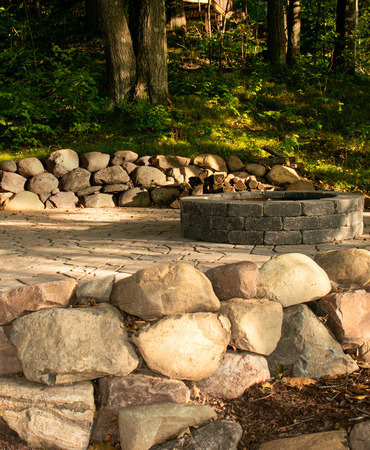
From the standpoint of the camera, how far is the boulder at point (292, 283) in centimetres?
339

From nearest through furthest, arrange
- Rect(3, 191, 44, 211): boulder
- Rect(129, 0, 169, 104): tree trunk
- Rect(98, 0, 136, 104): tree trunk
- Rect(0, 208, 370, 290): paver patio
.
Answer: Rect(0, 208, 370, 290): paver patio → Rect(3, 191, 44, 211): boulder → Rect(98, 0, 136, 104): tree trunk → Rect(129, 0, 169, 104): tree trunk

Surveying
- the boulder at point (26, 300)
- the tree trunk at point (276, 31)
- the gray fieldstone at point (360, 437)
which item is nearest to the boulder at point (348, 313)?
the gray fieldstone at point (360, 437)

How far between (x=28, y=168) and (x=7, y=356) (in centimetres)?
747

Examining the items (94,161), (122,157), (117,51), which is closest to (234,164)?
(122,157)

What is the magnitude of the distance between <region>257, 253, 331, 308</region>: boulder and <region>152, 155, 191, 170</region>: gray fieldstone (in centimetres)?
700

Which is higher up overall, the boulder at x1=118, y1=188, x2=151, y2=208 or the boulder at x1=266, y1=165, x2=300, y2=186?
the boulder at x1=266, y1=165, x2=300, y2=186

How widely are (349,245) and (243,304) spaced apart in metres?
2.91

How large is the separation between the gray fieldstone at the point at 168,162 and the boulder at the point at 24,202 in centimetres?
251

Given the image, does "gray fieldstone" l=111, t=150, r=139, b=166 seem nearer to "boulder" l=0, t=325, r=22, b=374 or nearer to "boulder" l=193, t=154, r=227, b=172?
"boulder" l=193, t=154, r=227, b=172

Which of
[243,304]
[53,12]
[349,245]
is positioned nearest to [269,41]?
[53,12]

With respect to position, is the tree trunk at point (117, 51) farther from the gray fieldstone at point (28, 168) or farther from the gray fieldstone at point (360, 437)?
the gray fieldstone at point (360, 437)

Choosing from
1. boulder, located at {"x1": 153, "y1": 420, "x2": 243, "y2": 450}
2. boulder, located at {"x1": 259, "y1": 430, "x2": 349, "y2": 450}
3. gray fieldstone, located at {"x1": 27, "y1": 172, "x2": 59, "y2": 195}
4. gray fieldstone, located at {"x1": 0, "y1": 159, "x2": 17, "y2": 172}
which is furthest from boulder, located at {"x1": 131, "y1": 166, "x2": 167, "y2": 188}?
boulder, located at {"x1": 259, "y1": 430, "x2": 349, "y2": 450}

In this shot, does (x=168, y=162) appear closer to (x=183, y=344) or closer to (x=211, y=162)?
(x=211, y=162)

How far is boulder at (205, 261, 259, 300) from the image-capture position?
130 inches
